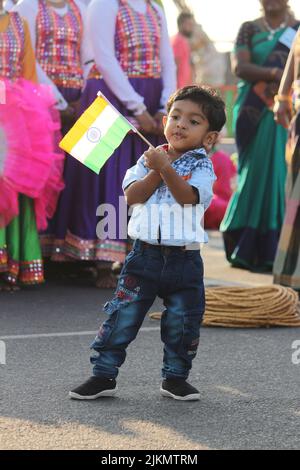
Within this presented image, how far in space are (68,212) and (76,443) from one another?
148 inches

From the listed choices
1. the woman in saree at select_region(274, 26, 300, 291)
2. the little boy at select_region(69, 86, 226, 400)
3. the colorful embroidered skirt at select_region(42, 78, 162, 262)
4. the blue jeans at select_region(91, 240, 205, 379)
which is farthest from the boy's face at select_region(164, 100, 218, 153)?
the colorful embroidered skirt at select_region(42, 78, 162, 262)

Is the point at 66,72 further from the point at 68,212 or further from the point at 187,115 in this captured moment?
the point at 187,115

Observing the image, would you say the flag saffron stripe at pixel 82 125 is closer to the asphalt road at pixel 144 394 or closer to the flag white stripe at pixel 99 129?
the flag white stripe at pixel 99 129

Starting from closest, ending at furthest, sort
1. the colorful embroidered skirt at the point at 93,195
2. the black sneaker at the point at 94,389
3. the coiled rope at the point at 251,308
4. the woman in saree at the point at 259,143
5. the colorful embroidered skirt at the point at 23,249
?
the black sneaker at the point at 94,389, the coiled rope at the point at 251,308, the colorful embroidered skirt at the point at 23,249, the colorful embroidered skirt at the point at 93,195, the woman in saree at the point at 259,143

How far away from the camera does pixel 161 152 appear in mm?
4070

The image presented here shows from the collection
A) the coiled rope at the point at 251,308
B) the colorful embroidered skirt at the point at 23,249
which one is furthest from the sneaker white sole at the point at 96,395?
the colorful embroidered skirt at the point at 23,249

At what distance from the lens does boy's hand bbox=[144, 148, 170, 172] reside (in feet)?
13.3

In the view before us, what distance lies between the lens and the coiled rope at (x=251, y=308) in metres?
5.90

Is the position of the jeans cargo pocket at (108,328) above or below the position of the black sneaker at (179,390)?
above

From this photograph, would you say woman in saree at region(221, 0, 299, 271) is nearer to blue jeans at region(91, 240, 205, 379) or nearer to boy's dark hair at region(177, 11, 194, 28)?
blue jeans at region(91, 240, 205, 379)

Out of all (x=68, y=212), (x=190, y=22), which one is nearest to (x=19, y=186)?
(x=68, y=212)

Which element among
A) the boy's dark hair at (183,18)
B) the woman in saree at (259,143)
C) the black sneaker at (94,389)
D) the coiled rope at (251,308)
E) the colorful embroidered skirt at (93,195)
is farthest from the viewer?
the boy's dark hair at (183,18)

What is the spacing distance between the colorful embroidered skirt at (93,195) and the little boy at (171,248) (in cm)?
276

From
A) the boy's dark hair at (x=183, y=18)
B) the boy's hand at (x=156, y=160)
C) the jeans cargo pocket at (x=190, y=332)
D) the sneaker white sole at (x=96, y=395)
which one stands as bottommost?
the sneaker white sole at (x=96, y=395)
